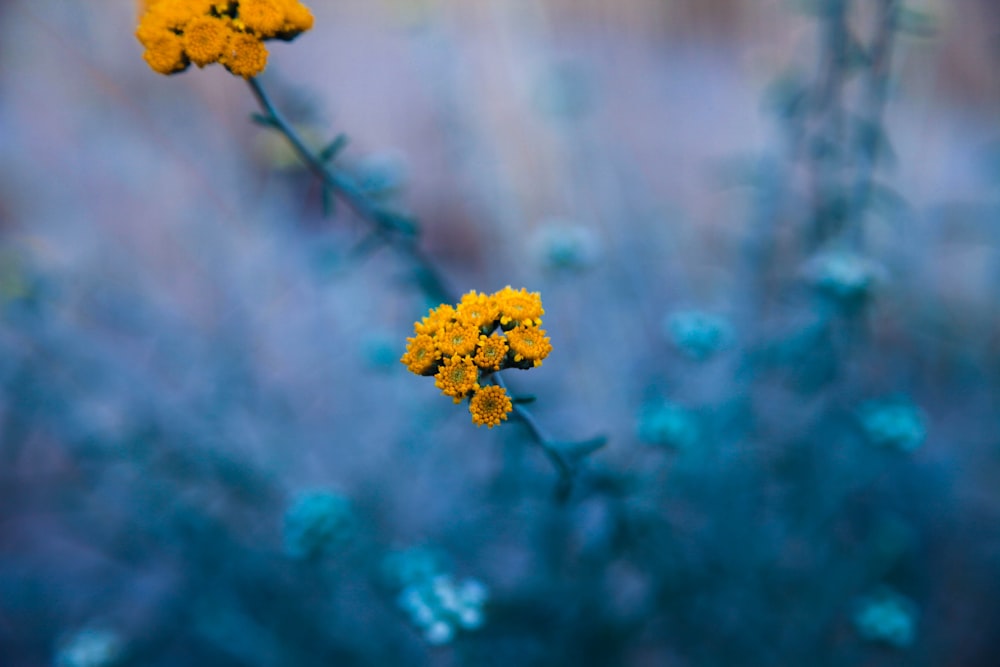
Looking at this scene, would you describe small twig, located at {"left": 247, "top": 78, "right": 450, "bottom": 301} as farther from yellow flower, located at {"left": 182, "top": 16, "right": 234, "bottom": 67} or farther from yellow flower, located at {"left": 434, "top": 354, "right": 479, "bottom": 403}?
yellow flower, located at {"left": 434, "top": 354, "right": 479, "bottom": 403}

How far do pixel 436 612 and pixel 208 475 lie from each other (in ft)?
5.65

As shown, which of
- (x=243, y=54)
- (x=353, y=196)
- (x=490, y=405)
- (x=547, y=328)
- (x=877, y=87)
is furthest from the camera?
(x=547, y=328)

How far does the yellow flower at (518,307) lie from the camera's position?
1.29 metres

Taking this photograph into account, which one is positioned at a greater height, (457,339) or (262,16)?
(262,16)

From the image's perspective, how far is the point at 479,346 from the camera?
1238 millimetres

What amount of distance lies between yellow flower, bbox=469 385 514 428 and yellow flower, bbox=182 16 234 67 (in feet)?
3.02

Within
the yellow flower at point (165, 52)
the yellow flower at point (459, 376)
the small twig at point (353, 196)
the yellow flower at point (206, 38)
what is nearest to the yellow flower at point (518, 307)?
the yellow flower at point (459, 376)

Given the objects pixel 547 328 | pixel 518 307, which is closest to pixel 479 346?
pixel 518 307

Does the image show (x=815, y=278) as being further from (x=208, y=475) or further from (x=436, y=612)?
(x=208, y=475)

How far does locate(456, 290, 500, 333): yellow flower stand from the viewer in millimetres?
1271

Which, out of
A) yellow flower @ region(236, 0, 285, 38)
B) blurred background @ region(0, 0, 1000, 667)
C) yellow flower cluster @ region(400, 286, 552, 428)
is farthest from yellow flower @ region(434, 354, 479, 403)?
yellow flower @ region(236, 0, 285, 38)

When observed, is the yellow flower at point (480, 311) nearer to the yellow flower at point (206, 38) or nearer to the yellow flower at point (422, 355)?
the yellow flower at point (422, 355)

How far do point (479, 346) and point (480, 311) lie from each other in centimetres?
8

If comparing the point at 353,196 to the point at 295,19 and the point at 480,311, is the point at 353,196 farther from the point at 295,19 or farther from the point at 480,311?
the point at 480,311
